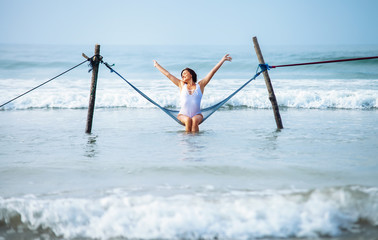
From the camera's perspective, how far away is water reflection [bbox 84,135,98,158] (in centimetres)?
478

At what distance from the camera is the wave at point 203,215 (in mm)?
2812

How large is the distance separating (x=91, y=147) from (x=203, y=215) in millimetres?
2627

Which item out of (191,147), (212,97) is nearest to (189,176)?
(191,147)

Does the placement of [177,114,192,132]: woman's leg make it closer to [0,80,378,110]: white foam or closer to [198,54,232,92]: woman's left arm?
[198,54,232,92]: woman's left arm

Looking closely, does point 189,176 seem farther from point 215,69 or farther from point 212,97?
point 212,97

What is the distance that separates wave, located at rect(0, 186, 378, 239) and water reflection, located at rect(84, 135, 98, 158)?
159 cm

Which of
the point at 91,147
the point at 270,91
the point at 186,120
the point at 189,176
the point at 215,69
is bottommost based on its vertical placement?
the point at 189,176

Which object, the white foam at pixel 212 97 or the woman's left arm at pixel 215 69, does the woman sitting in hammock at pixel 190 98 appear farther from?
the white foam at pixel 212 97

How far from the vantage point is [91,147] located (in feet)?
17.0

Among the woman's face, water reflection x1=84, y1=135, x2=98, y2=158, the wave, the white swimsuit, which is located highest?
the woman's face

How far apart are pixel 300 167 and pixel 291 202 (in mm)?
1045

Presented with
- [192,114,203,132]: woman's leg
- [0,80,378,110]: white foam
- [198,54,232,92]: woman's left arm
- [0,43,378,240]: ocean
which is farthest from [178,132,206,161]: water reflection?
[0,80,378,110]: white foam

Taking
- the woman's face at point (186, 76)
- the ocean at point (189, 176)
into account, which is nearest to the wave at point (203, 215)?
the ocean at point (189, 176)

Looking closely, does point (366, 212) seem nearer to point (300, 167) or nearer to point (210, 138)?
point (300, 167)
